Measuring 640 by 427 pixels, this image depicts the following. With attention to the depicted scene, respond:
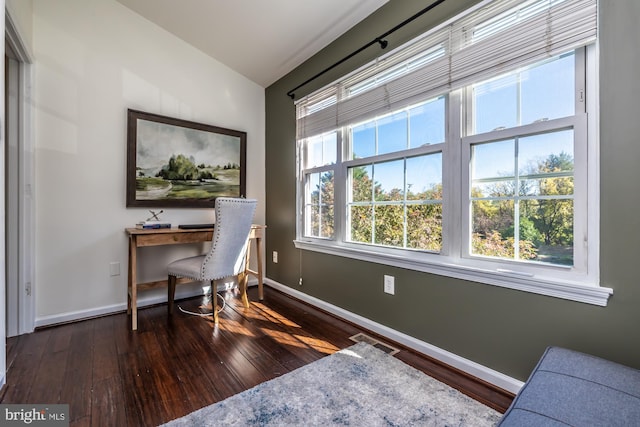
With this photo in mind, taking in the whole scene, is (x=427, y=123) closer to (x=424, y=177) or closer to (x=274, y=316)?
(x=424, y=177)

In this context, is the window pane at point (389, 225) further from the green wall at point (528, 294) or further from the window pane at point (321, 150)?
the window pane at point (321, 150)

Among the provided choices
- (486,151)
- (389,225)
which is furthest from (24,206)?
(486,151)

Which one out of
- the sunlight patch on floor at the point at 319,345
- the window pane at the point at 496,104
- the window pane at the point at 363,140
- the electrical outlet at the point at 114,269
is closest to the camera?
the window pane at the point at 496,104

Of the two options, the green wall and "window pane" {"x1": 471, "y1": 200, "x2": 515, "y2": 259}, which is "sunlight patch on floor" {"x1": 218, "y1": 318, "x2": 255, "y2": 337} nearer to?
the green wall

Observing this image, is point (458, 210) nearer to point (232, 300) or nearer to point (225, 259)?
point (225, 259)

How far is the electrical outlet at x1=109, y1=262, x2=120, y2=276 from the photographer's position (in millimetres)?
2600

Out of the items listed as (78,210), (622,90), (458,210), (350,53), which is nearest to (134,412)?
(78,210)

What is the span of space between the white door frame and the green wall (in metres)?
2.34

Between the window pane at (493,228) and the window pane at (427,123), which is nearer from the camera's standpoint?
the window pane at (493,228)

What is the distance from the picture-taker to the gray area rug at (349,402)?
1296mm

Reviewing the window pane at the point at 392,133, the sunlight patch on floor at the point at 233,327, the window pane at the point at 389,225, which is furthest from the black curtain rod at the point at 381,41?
the sunlight patch on floor at the point at 233,327

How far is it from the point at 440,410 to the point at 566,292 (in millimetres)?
813

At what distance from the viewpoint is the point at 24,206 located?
2137 millimetres

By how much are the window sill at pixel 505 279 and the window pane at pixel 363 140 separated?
812mm
